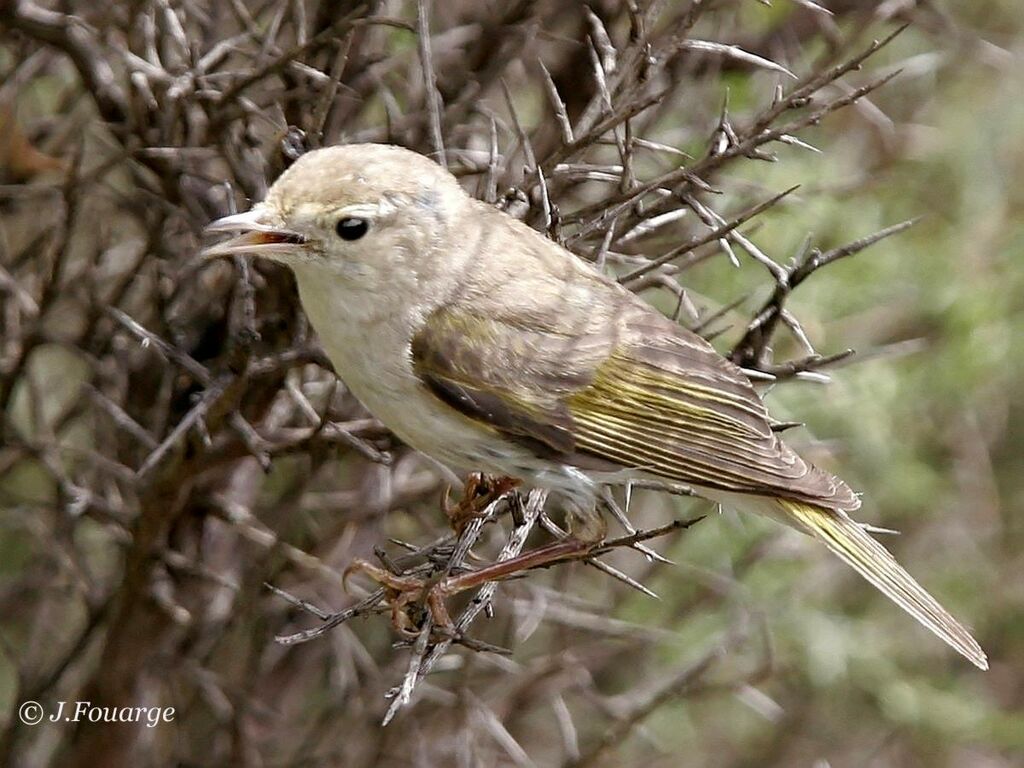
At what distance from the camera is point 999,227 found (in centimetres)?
542

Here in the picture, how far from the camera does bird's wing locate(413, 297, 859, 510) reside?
281cm

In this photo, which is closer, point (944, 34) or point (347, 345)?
point (347, 345)

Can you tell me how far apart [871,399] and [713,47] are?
2.23 meters

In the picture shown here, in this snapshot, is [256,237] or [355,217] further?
[355,217]

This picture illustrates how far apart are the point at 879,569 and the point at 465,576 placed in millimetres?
998

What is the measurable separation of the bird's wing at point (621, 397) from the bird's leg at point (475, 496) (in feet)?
0.60

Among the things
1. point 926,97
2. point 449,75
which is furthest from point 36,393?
point 926,97

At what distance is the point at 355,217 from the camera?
261 cm

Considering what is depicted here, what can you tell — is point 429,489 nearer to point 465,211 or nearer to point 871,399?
point 465,211

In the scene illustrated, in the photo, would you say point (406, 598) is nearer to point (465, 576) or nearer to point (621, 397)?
point (465, 576)

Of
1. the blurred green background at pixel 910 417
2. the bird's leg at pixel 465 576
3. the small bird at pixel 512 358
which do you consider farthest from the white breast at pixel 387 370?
the blurred green background at pixel 910 417

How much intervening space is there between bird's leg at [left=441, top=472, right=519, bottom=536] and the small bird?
15cm

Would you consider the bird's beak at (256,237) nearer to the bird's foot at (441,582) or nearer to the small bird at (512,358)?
the small bird at (512,358)


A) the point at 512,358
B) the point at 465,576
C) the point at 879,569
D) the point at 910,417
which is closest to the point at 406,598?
the point at 465,576
